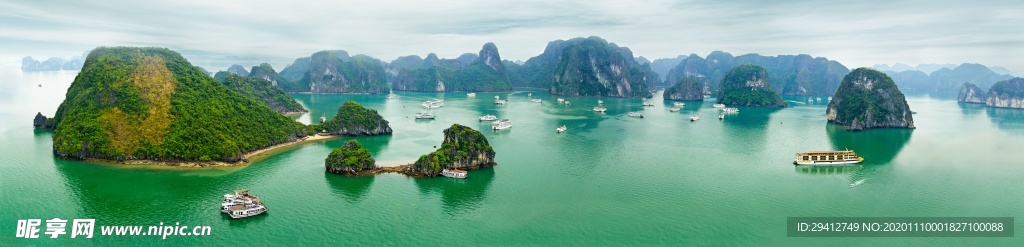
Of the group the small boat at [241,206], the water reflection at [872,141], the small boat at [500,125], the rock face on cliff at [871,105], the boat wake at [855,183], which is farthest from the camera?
the rock face on cliff at [871,105]

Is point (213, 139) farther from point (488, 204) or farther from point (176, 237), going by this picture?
point (488, 204)

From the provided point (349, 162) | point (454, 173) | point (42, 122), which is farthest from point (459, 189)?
point (42, 122)

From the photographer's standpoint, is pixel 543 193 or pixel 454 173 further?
pixel 454 173

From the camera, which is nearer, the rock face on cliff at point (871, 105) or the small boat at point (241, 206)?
the small boat at point (241, 206)

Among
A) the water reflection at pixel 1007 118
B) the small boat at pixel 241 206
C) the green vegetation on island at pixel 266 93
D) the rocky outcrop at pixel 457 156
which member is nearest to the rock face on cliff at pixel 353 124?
the rocky outcrop at pixel 457 156

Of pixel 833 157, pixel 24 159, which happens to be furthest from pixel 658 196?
pixel 24 159

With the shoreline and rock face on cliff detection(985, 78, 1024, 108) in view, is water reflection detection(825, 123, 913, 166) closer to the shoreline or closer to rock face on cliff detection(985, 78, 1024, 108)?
the shoreline

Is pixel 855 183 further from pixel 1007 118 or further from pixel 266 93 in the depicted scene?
pixel 266 93

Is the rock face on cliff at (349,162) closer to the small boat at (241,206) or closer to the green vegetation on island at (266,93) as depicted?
the small boat at (241,206)
